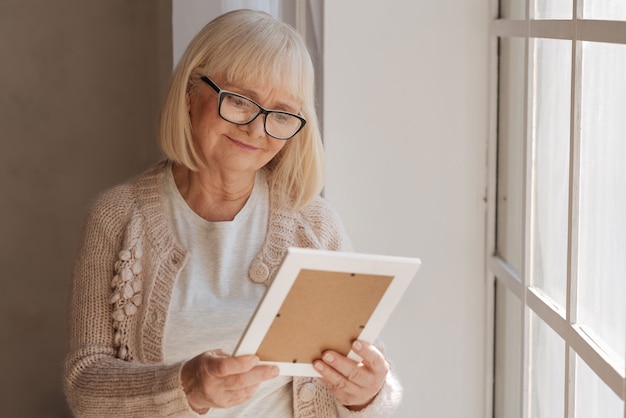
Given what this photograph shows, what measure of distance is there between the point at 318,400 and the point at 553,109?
645mm

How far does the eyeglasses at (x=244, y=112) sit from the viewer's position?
161cm

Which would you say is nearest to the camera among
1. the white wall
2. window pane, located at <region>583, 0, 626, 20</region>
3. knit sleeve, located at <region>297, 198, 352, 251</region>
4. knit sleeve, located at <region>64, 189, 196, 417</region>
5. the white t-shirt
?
window pane, located at <region>583, 0, 626, 20</region>

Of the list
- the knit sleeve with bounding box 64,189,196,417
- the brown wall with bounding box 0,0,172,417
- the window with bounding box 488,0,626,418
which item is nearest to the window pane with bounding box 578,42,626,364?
the window with bounding box 488,0,626,418

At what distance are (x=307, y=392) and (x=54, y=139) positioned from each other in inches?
69.0

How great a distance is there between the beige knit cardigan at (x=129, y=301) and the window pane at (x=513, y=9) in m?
0.53

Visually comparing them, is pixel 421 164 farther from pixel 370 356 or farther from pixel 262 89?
pixel 370 356

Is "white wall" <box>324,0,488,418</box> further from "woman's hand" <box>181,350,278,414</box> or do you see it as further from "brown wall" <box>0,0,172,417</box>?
"brown wall" <box>0,0,172,417</box>

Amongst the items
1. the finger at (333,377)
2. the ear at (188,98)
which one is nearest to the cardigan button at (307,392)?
the finger at (333,377)

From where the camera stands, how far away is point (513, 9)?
5.81 feet

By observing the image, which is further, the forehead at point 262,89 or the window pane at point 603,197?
the forehead at point 262,89

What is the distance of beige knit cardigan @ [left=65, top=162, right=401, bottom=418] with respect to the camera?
5.33 feet

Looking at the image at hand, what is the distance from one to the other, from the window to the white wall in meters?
0.05

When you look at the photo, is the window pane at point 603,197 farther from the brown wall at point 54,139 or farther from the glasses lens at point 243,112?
the brown wall at point 54,139

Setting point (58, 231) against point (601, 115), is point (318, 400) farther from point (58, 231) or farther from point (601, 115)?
point (58, 231)
